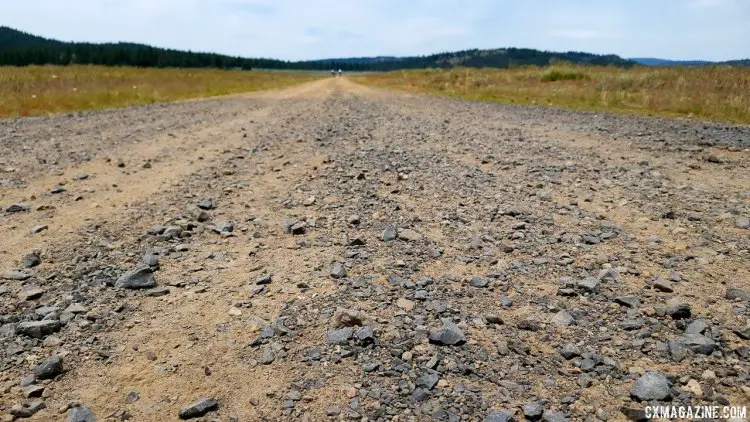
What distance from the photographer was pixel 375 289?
436cm

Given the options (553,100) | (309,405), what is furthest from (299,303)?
(553,100)

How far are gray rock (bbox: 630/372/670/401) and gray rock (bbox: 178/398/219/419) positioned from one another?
276cm

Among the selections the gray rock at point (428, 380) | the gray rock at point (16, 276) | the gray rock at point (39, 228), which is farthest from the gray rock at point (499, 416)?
the gray rock at point (39, 228)

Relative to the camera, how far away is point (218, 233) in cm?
588

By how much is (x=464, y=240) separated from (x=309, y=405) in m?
3.13

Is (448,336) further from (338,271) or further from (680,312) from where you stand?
(680,312)

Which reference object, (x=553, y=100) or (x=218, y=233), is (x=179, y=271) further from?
(x=553, y=100)

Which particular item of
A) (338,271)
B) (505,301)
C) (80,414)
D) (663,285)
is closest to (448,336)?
(505,301)

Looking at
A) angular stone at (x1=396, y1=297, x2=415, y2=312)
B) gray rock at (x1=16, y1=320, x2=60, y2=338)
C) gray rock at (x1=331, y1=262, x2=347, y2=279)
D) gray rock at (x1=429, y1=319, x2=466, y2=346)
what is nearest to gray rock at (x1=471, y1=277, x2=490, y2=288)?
angular stone at (x1=396, y1=297, x2=415, y2=312)

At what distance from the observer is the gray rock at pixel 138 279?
14.7 feet

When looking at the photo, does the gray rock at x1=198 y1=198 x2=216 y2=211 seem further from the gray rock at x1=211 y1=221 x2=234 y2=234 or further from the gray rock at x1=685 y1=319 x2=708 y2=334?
the gray rock at x1=685 y1=319 x2=708 y2=334

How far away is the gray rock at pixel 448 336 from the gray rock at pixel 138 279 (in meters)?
Answer: 2.88

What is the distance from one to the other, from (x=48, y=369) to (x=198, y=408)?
1.25 metres

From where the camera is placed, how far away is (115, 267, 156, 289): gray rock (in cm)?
447
